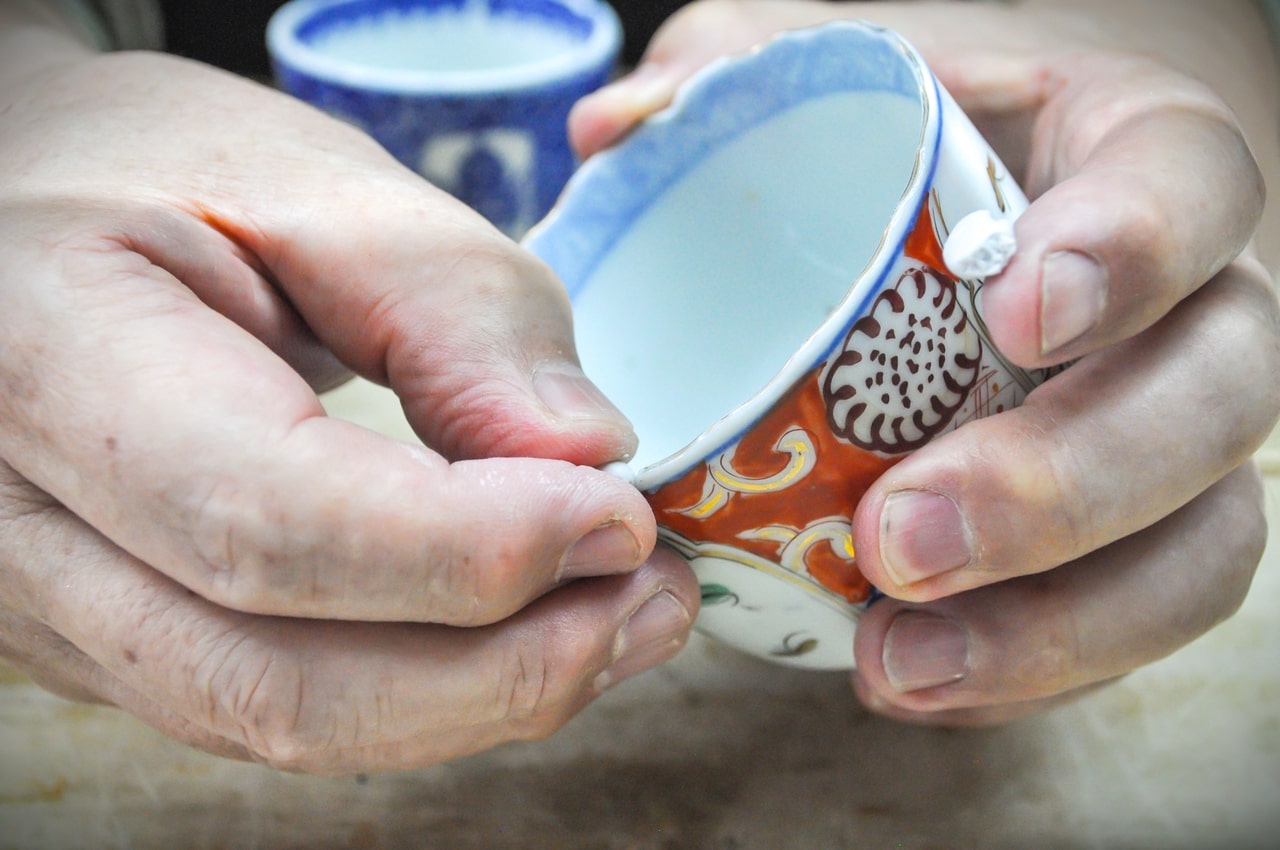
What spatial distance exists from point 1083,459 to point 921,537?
69 millimetres

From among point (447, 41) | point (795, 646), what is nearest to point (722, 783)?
point (795, 646)

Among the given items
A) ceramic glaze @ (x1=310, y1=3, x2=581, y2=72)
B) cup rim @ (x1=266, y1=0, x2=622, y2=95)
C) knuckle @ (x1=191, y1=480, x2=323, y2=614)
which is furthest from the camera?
ceramic glaze @ (x1=310, y1=3, x2=581, y2=72)

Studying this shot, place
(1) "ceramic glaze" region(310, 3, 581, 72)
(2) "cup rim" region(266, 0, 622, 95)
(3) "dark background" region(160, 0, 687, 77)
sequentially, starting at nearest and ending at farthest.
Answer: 1. (2) "cup rim" region(266, 0, 622, 95)
2. (1) "ceramic glaze" region(310, 3, 581, 72)
3. (3) "dark background" region(160, 0, 687, 77)

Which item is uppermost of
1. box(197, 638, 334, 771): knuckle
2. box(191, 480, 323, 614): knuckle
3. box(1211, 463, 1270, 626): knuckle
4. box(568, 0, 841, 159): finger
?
box(568, 0, 841, 159): finger

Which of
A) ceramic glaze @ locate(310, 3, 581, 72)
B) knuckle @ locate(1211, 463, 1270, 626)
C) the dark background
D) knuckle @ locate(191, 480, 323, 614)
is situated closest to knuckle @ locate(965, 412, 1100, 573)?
knuckle @ locate(1211, 463, 1270, 626)

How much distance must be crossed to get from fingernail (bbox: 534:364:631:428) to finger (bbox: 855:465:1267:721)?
14 centimetres

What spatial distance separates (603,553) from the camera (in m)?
0.39

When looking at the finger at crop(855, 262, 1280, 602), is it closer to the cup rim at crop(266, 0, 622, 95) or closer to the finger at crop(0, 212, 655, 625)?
the finger at crop(0, 212, 655, 625)

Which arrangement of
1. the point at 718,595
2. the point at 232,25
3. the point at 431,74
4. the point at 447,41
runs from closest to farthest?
the point at 718,595, the point at 431,74, the point at 447,41, the point at 232,25

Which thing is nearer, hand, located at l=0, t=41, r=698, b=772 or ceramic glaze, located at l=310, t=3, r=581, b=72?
hand, located at l=0, t=41, r=698, b=772

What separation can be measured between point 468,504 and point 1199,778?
37cm

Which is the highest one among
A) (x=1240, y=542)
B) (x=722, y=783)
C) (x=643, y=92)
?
(x=643, y=92)

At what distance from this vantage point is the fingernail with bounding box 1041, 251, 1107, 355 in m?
0.37

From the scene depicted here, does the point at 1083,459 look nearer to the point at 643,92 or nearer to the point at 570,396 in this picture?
the point at 570,396
